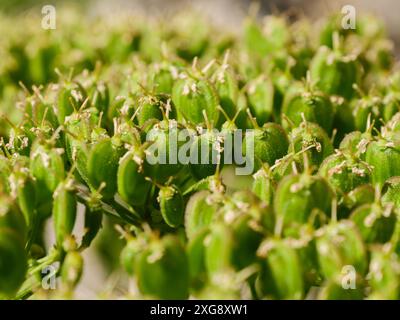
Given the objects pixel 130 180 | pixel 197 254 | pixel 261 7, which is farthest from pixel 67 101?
pixel 261 7

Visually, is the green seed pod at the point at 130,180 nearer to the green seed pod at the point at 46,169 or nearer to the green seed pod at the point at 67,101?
the green seed pod at the point at 46,169

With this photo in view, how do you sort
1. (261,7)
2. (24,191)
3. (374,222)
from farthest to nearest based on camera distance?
(261,7), (24,191), (374,222)

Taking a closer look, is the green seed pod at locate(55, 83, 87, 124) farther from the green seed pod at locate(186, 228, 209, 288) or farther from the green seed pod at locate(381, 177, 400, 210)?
the green seed pod at locate(381, 177, 400, 210)

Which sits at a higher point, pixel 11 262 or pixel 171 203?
pixel 171 203

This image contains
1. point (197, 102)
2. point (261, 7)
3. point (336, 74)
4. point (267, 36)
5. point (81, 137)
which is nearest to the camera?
point (81, 137)

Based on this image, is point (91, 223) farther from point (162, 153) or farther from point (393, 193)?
point (393, 193)

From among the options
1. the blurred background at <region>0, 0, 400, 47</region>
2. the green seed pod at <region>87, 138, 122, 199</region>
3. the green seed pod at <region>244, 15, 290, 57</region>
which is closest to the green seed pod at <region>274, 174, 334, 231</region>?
the green seed pod at <region>87, 138, 122, 199</region>
